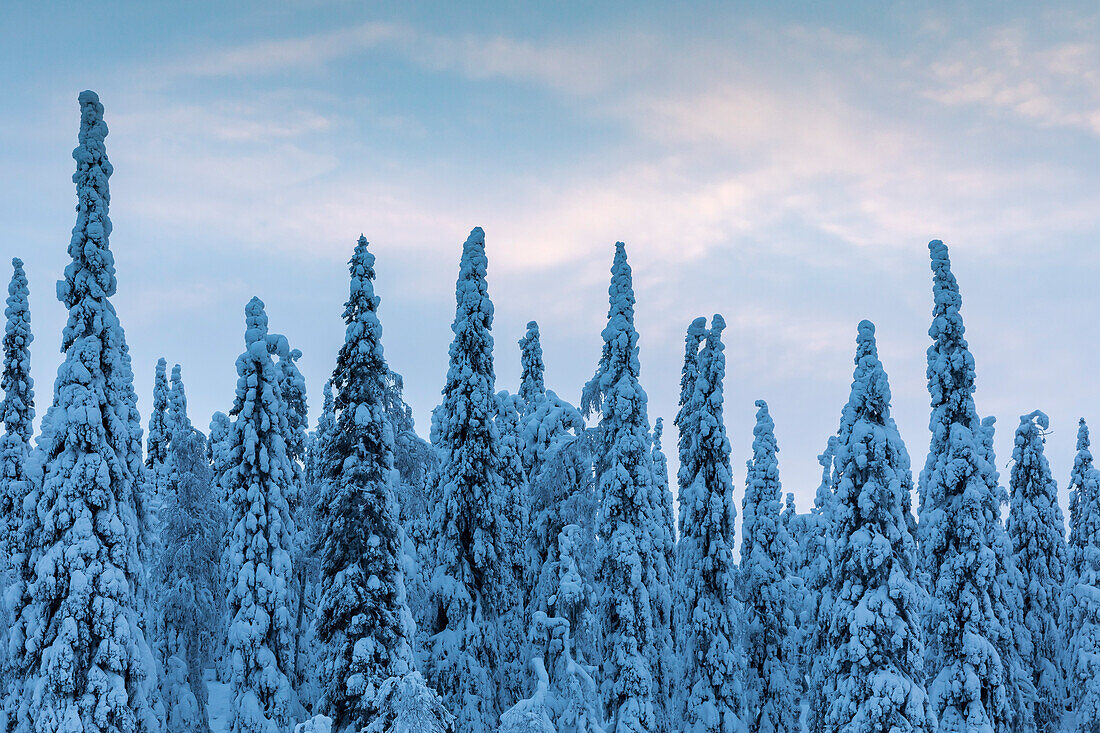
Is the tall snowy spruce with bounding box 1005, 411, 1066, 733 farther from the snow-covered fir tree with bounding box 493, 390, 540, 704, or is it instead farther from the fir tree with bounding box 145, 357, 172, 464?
the fir tree with bounding box 145, 357, 172, 464

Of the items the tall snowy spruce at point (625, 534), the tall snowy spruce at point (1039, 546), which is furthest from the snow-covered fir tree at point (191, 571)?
the tall snowy spruce at point (1039, 546)

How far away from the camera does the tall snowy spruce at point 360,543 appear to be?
25.7m

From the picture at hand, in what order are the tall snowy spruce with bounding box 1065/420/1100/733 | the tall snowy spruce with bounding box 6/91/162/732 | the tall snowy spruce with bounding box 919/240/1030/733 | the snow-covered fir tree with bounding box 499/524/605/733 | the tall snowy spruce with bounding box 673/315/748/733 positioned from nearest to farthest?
the snow-covered fir tree with bounding box 499/524/605/733, the tall snowy spruce with bounding box 6/91/162/732, the tall snowy spruce with bounding box 919/240/1030/733, the tall snowy spruce with bounding box 673/315/748/733, the tall snowy spruce with bounding box 1065/420/1100/733

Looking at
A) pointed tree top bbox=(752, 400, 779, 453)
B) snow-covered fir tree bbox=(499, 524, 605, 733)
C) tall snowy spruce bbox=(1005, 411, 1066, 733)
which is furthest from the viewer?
pointed tree top bbox=(752, 400, 779, 453)

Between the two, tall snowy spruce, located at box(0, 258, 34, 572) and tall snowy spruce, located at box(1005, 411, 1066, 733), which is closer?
tall snowy spruce, located at box(0, 258, 34, 572)

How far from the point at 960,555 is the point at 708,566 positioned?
8706 mm

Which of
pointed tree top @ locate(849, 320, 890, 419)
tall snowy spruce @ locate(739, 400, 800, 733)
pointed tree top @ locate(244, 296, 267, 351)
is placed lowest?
tall snowy spruce @ locate(739, 400, 800, 733)

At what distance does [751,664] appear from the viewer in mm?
39281

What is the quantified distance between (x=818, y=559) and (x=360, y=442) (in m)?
30.5

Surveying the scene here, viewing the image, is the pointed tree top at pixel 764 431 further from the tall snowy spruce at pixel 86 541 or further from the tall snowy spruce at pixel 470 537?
the tall snowy spruce at pixel 86 541

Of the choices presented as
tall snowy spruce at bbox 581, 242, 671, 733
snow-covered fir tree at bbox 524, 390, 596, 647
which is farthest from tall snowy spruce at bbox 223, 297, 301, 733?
tall snowy spruce at bbox 581, 242, 671, 733

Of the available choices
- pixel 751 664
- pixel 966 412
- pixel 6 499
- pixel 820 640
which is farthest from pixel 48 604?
pixel 966 412

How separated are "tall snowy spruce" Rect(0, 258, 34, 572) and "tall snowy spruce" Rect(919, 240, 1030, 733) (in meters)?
34.7

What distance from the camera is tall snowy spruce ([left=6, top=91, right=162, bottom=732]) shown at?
26.1 m
